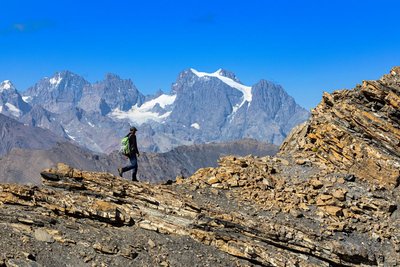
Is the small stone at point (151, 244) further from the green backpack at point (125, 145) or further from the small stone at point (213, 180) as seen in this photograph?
the small stone at point (213, 180)

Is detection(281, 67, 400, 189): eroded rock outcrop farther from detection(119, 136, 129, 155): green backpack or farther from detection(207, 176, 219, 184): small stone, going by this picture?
detection(119, 136, 129, 155): green backpack

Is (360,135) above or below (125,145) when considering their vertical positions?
above

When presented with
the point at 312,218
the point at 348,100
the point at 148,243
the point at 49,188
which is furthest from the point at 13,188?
the point at 348,100

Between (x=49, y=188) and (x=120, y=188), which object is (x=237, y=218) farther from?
(x=49, y=188)

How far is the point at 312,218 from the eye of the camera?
29188 millimetres

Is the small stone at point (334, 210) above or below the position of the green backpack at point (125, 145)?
below

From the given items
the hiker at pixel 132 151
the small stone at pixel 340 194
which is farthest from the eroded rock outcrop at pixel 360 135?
the hiker at pixel 132 151

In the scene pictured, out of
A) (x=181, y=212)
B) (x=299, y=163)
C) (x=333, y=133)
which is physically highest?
(x=333, y=133)

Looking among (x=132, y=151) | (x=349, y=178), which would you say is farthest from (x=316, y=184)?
(x=132, y=151)

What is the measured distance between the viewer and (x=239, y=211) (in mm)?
28875

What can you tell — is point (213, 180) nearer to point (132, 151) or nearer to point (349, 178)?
point (132, 151)

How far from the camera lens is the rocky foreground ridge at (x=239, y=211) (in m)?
23.2

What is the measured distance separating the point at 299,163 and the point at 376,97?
8241 millimetres

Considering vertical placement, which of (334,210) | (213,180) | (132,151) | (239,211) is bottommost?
(239,211)
